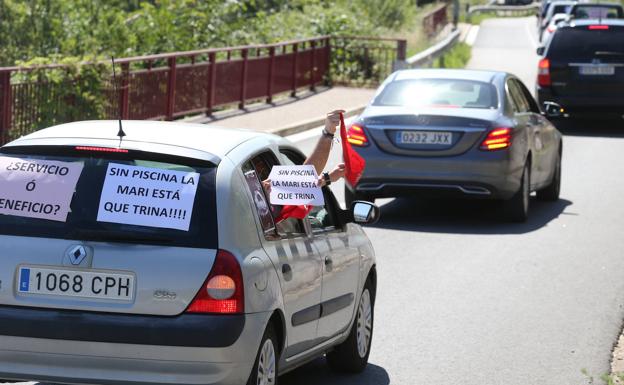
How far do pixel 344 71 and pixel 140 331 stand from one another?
94.5 ft

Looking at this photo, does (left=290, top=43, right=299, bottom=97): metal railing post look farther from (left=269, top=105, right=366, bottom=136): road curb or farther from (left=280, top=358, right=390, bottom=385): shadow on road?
(left=280, top=358, right=390, bottom=385): shadow on road

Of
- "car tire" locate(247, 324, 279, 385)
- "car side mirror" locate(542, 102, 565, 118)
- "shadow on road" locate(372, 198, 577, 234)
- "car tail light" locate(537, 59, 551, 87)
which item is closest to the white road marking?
"car tail light" locate(537, 59, 551, 87)

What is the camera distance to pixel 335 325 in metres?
7.36

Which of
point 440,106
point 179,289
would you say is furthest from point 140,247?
point 440,106

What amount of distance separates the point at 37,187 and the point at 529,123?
962 centimetres

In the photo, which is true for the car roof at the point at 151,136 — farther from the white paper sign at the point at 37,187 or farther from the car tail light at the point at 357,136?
the car tail light at the point at 357,136

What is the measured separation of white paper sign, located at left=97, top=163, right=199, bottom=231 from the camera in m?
6.00

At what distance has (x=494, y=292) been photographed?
11.0 meters

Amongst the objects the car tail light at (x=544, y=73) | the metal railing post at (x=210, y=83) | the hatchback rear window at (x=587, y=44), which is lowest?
the metal railing post at (x=210, y=83)

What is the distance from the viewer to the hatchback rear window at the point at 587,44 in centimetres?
2423

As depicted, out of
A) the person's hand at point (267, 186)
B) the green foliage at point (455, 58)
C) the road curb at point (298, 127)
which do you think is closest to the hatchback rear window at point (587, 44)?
the road curb at point (298, 127)

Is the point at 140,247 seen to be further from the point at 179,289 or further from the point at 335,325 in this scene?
the point at 335,325

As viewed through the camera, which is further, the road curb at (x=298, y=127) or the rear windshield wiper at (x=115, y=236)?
the road curb at (x=298, y=127)

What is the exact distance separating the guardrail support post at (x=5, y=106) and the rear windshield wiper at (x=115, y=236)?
13.0 metres
